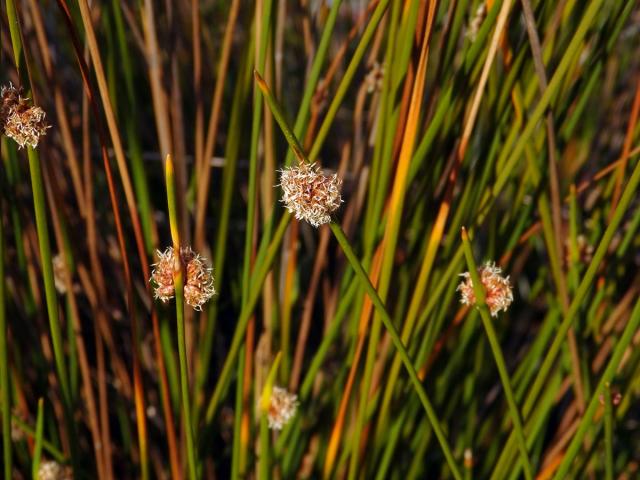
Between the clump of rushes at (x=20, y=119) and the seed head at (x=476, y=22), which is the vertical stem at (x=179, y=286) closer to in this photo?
the clump of rushes at (x=20, y=119)

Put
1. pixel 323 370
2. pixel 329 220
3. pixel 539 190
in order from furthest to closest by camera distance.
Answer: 1. pixel 323 370
2. pixel 539 190
3. pixel 329 220

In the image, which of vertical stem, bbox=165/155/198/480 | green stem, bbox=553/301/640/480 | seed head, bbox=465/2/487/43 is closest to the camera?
vertical stem, bbox=165/155/198/480

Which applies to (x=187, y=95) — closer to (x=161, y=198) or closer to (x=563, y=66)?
(x=161, y=198)

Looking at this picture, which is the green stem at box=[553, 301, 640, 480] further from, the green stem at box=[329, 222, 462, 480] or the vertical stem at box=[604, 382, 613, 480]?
the green stem at box=[329, 222, 462, 480]

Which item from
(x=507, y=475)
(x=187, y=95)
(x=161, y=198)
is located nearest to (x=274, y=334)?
(x=507, y=475)

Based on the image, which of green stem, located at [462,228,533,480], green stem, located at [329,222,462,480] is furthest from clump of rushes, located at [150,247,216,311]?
green stem, located at [462,228,533,480]

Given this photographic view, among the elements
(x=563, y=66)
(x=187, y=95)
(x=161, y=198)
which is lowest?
(x=563, y=66)
